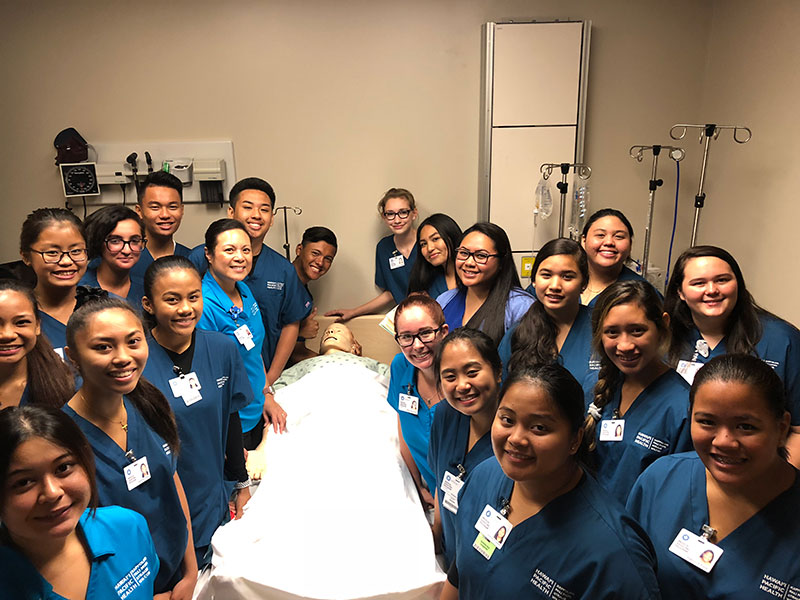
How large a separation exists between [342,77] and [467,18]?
2.85ft

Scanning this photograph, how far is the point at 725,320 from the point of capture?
1967 millimetres

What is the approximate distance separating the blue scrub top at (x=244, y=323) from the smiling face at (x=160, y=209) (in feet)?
1.52

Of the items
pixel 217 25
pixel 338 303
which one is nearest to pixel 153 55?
pixel 217 25

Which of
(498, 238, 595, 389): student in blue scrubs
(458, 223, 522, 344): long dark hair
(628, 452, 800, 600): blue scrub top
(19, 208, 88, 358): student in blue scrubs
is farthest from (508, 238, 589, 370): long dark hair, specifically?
(19, 208, 88, 358): student in blue scrubs

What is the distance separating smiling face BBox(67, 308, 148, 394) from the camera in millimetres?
1540

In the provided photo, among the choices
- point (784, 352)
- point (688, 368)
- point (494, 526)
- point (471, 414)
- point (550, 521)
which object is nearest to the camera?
point (550, 521)

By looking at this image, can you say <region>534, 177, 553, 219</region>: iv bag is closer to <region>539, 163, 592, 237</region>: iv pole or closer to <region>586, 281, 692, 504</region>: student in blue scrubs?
<region>539, 163, 592, 237</region>: iv pole

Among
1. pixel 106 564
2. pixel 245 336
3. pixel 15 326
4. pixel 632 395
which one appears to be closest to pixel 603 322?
pixel 632 395

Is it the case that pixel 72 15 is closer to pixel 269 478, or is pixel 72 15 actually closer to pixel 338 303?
pixel 338 303

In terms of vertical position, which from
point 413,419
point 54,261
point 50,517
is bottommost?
point 413,419

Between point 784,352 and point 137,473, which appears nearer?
point 137,473

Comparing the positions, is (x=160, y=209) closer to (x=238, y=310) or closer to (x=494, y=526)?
(x=238, y=310)

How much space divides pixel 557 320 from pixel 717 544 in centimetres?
111

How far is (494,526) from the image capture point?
133 cm
